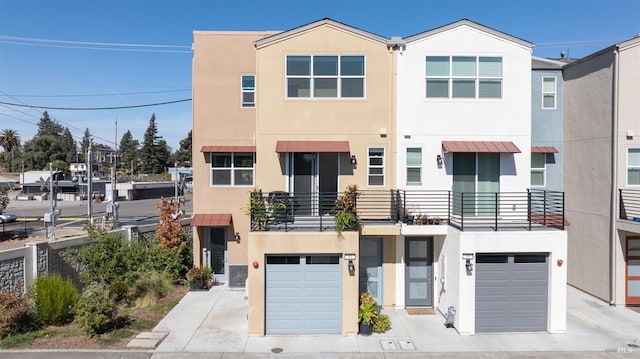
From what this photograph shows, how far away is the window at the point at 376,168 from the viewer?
43.2ft

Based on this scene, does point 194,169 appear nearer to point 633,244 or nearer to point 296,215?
point 296,215

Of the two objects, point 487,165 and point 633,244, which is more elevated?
point 487,165

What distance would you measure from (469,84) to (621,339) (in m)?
8.78

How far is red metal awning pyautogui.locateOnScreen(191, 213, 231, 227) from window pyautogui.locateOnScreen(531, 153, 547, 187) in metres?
12.6

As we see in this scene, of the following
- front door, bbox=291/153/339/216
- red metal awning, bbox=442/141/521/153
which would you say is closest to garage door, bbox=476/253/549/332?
red metal awning, bbox=442/141/521/153

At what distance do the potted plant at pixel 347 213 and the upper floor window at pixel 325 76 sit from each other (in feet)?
13.1

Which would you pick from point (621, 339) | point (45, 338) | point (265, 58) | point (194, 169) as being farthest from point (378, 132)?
point (45, 338)

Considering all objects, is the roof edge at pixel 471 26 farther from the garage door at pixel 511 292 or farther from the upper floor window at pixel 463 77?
the garage door at pixel 511 292

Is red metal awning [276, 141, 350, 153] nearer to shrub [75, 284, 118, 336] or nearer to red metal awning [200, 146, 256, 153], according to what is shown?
red metal awning [200, 146, 256, 153]

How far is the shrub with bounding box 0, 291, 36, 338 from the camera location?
1006cm

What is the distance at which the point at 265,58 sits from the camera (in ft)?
43.1

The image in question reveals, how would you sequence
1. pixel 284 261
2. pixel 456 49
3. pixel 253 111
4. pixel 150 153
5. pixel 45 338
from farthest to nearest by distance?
pixel 150 153 → pixel 253 111 → pixel 456 49 → pixel 284 261 → pixel 45 338

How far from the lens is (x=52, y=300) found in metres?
11.2

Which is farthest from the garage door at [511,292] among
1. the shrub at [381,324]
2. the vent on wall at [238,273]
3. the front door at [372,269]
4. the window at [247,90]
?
the window at [247,90]
